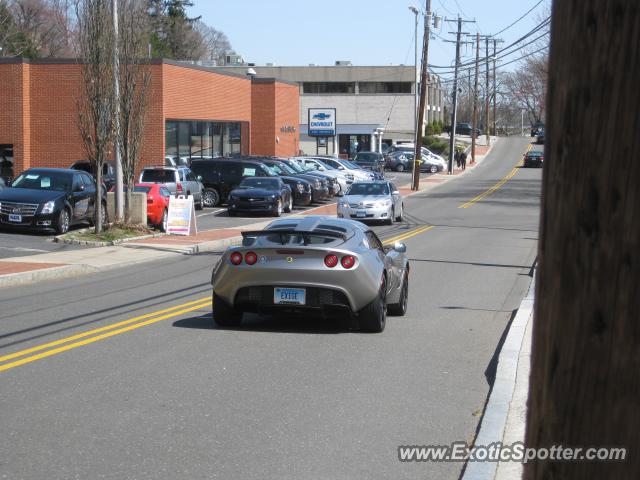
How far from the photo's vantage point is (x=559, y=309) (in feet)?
7.24

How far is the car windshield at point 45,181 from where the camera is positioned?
26.5 metres

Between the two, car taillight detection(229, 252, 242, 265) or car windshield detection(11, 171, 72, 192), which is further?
car windshield detection(11, 171, 72, 192)

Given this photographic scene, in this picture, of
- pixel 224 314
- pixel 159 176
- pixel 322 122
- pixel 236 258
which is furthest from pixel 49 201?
pixel 322 122

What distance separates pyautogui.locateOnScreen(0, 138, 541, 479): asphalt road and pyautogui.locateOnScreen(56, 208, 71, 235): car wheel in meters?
9.84

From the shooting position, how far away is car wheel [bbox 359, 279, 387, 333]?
36.2ft

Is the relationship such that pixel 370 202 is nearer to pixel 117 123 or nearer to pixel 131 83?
pixel 131 83

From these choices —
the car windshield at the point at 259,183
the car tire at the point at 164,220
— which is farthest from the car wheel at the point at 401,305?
the car windshield at the point at 259,183

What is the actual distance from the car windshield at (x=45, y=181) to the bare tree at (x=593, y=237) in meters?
25.4

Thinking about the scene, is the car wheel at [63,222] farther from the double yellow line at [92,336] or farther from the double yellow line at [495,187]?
the double yellow line at [495,187]

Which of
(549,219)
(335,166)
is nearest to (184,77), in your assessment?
(335,166)

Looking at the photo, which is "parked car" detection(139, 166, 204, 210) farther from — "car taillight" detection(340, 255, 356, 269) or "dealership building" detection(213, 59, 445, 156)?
"dealership building" detection(213, 59, 445, 156)

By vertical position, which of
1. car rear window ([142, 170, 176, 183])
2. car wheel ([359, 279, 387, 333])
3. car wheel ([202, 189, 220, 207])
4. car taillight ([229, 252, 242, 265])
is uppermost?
car taillight ([229, 252, 242, 265])

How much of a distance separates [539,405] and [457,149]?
304 feet

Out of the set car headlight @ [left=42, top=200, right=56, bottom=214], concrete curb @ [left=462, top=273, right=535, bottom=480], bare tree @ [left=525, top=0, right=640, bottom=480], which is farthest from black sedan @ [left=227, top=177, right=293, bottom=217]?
bare tree @ [left=525, top=0, right=640, bottom=480]
